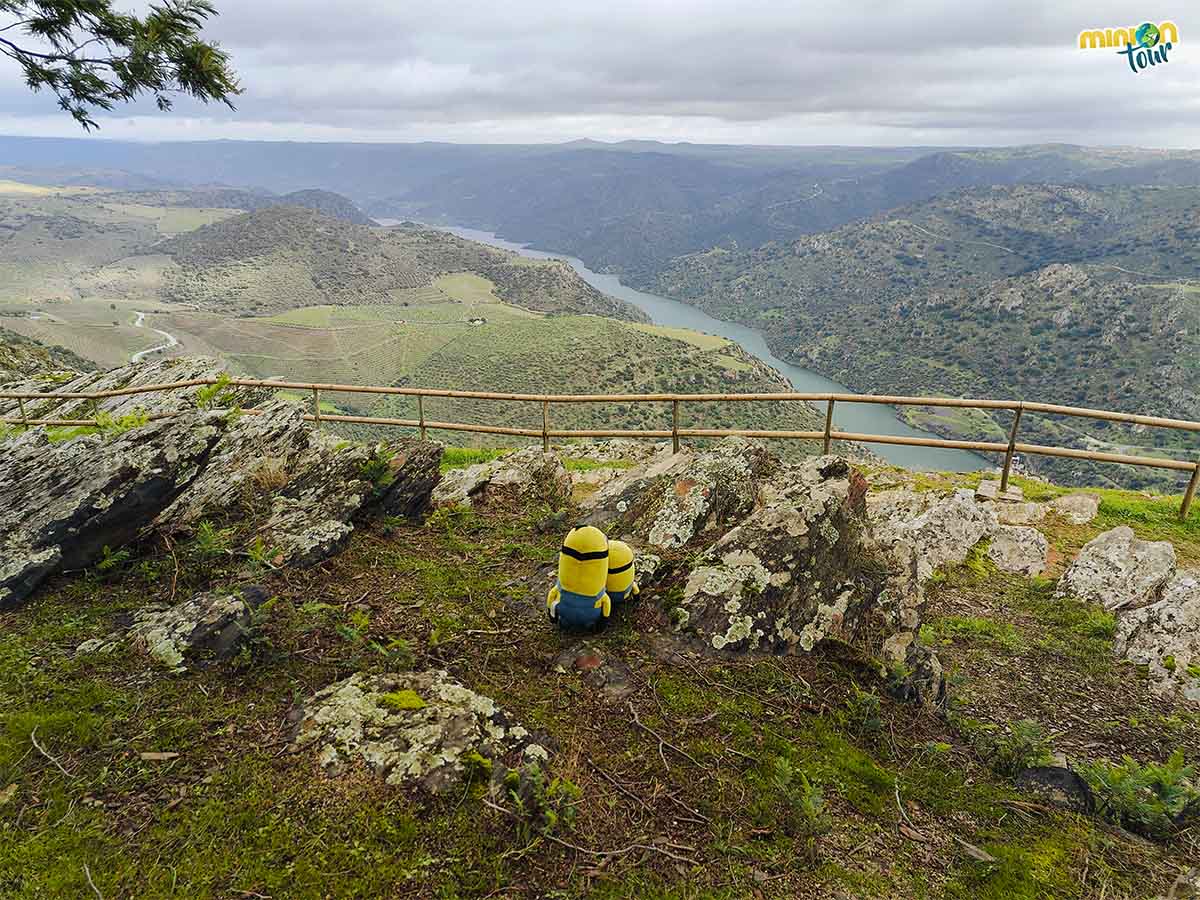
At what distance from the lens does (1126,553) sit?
21.5 feet

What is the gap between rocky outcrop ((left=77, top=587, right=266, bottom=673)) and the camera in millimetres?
3658

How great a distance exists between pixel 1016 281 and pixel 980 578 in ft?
449

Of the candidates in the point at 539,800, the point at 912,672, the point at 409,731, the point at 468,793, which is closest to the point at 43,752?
the point at 409,731

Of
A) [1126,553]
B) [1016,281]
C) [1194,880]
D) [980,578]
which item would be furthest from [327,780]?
[1016,281]

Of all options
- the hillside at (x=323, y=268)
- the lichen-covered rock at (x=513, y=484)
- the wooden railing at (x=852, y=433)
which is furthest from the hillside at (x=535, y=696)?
the hillside at (x=323, y=268)

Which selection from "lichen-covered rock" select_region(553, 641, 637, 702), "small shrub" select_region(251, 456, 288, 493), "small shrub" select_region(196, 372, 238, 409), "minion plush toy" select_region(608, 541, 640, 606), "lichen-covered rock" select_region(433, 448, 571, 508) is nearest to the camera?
"lichen-covered rock" select_region(553, 641, 637, 702)

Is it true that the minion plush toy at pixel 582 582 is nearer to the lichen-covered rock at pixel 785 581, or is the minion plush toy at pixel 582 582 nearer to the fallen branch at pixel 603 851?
the lichen-covered rock at pixel 785 581

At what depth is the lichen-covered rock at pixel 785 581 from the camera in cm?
427

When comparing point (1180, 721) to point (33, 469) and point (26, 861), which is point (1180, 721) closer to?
point (26, 861)

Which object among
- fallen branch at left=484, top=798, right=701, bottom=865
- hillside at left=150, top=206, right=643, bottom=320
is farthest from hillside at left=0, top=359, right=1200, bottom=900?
hillside at left=150, top=206, right=643, bottom=320

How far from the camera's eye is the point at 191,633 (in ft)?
12.4

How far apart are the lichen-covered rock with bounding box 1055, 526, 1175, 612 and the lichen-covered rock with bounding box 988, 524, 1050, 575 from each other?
43 cm

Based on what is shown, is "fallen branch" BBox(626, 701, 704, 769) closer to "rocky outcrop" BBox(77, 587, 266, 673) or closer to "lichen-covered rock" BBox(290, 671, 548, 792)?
"lichen-covered rock" BBox(290, 671, 548, 792)

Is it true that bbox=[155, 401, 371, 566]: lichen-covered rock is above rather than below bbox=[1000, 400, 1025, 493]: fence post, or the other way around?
above
